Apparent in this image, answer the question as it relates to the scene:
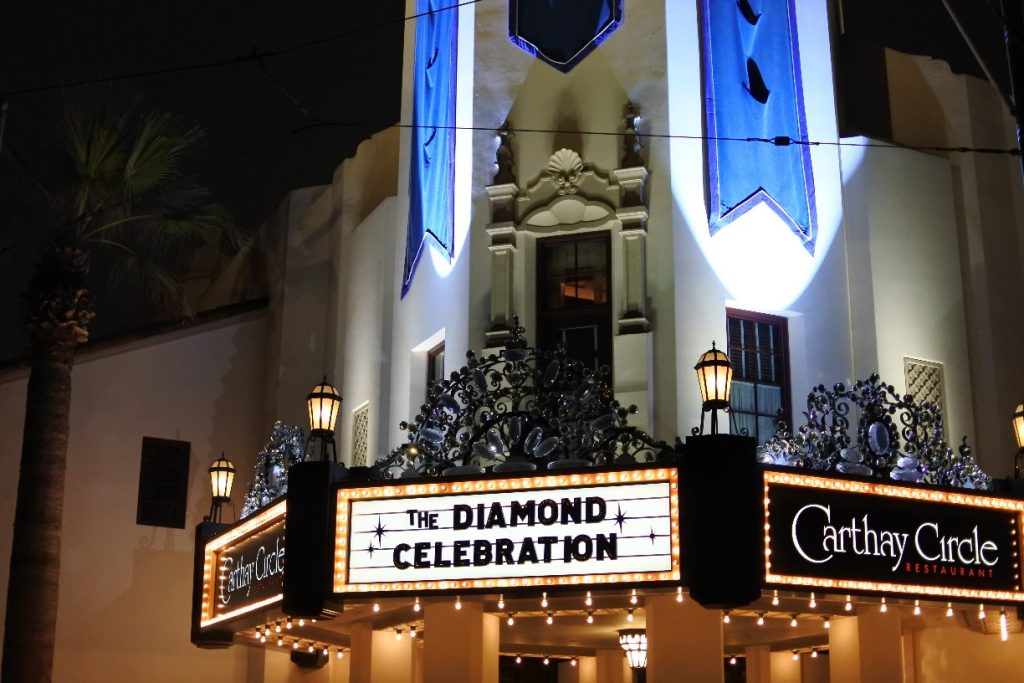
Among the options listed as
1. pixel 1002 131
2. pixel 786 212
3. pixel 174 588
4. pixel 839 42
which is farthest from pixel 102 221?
pixel 1002 131

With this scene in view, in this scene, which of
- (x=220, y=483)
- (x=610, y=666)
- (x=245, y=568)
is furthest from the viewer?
(x=610, y=666)

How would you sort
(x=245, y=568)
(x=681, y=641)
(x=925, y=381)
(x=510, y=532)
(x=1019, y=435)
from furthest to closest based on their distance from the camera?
(x=925, y=381) < (x=245, y=568) < (x=1019, y=435) < (x=681, y=641) < (x=510, y=532)

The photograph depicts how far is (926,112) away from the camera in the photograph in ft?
72.2

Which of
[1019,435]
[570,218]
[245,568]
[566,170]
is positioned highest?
[566,170]

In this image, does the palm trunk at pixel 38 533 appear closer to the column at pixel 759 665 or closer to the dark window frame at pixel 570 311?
the dark window frame at pixel 570 311

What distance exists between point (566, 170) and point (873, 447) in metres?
5.87

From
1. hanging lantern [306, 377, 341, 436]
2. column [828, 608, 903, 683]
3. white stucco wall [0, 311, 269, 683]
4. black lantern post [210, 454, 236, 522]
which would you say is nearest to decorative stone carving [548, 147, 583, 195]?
hanging lantern [306, 377, 341, 436]

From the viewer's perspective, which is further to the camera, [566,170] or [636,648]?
[636,648]

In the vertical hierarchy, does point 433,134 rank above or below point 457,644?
above

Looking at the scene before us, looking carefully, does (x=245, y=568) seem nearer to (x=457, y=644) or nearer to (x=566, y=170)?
(x=457, y=644)

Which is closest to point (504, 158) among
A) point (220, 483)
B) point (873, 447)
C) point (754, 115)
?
point (754, 115)

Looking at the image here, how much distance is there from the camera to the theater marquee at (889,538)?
14.5 meters

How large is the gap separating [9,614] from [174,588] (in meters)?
4.88

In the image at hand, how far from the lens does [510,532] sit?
1508 centimetres
